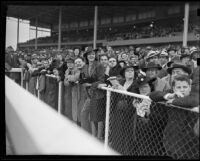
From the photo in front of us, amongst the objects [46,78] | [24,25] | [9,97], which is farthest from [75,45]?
[46,78]

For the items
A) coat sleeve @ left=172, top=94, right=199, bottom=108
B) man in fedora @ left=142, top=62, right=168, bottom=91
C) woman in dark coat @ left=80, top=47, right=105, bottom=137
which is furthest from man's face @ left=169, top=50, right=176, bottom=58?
coat sleeve @ left=172, top=94, right=199, bottom=108

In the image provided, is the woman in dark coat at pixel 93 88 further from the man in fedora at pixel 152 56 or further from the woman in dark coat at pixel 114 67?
the man in fedora at pixel 152 56

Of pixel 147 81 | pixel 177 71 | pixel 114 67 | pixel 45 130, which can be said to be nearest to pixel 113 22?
pixel 177 71

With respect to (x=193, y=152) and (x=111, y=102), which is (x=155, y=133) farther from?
(x=111, y=102)

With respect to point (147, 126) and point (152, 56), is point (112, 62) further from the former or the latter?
point (147, 126)

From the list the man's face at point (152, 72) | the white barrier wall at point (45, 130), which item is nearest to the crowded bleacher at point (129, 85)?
the man's face at point (152, 72)

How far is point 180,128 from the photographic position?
2.03m

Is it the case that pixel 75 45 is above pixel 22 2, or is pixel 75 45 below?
below

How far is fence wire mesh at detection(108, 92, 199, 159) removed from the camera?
1.94m

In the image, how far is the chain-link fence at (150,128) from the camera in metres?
1.93

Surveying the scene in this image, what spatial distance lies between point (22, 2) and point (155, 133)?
4.92 feet

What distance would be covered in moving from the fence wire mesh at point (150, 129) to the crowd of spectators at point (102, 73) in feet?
0.16

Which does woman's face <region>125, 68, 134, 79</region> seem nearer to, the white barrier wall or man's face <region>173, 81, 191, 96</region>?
man's face <region>173, 81, 191, 96</region>

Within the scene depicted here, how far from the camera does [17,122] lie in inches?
44.4
